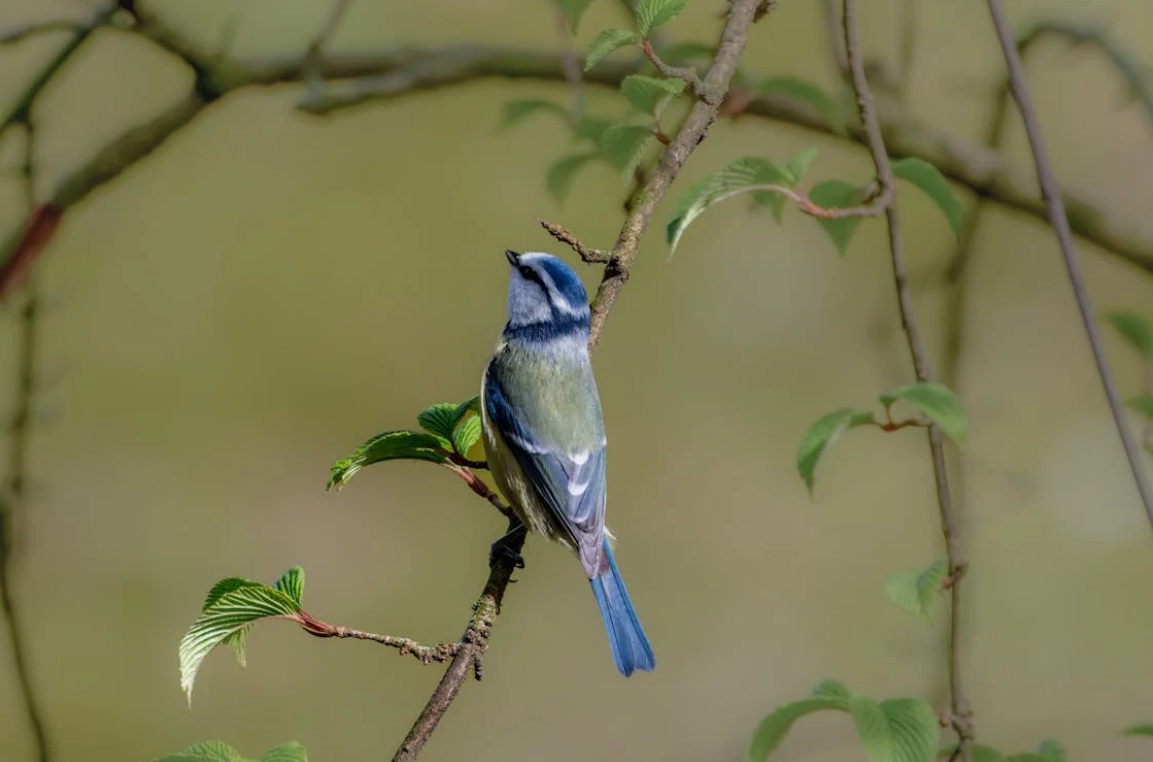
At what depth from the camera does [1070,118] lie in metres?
0.93

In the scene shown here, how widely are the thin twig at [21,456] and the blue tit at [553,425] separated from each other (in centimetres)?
51

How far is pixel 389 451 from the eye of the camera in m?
0.47

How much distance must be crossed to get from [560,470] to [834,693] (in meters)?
0.19

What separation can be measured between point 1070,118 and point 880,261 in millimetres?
208

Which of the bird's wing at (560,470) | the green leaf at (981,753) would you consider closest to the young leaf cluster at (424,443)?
the bird's wing at (560,470)

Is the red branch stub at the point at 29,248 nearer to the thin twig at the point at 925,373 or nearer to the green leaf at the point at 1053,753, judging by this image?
the thin twig at the point at 925,373

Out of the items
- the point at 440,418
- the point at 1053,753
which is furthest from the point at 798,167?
the point at 1053,753

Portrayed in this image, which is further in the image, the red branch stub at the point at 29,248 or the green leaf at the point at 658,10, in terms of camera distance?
the red branch stub at the point at 29,248

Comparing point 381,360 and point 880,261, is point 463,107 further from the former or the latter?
point 880,261

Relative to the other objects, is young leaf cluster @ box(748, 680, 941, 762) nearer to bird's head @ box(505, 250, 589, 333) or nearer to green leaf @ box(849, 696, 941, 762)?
green leaf @ box(849, 696, 941, 762)

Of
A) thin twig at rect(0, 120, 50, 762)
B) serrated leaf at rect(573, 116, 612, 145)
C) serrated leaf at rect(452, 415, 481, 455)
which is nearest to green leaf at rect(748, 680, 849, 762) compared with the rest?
serrated leaf at rect(452, 415, 481, 455)

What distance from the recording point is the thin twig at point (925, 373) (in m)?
0.54

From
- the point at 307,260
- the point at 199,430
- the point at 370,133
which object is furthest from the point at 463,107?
the point at 199,430

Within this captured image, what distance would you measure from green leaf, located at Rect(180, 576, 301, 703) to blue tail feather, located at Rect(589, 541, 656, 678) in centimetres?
19
